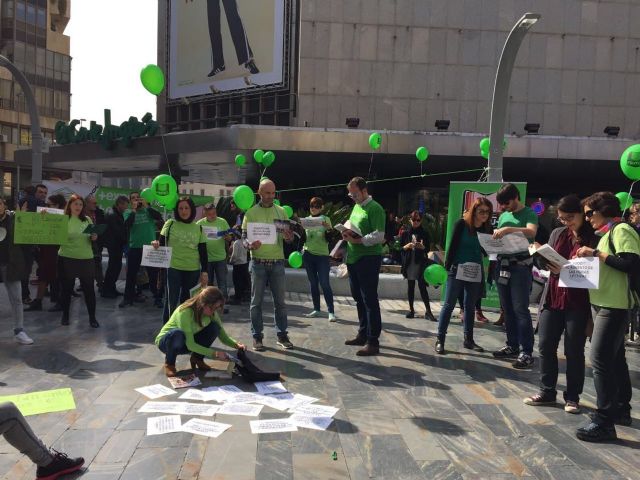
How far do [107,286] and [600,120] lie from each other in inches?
880

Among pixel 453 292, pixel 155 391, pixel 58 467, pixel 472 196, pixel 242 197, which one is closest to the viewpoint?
pixel 58 467

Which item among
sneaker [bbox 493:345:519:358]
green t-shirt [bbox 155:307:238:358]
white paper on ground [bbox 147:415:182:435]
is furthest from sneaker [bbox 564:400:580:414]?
white paper on ground [bbox 147:415:182:435]

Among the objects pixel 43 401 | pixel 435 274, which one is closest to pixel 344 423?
pixel 43 401

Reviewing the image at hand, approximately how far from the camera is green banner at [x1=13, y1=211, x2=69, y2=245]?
6.27m

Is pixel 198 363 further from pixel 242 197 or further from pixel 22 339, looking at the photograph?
pixel 242 197

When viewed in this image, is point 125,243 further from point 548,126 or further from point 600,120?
point 600,120

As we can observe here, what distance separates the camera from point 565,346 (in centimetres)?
425

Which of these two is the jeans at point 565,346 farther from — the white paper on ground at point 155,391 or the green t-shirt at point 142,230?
the green t-shirt at point 142,230

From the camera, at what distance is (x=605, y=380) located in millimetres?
3807

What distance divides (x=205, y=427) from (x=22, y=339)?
3.51m

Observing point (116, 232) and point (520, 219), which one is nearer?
point (520, 219)

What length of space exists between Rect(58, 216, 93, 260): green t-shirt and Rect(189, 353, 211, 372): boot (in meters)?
2.85

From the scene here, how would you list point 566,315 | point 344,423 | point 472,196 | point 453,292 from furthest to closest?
1. point 472,196
2. point 453,292
3. point 566,315
4. point 344,423

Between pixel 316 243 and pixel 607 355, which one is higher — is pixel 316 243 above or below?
above
